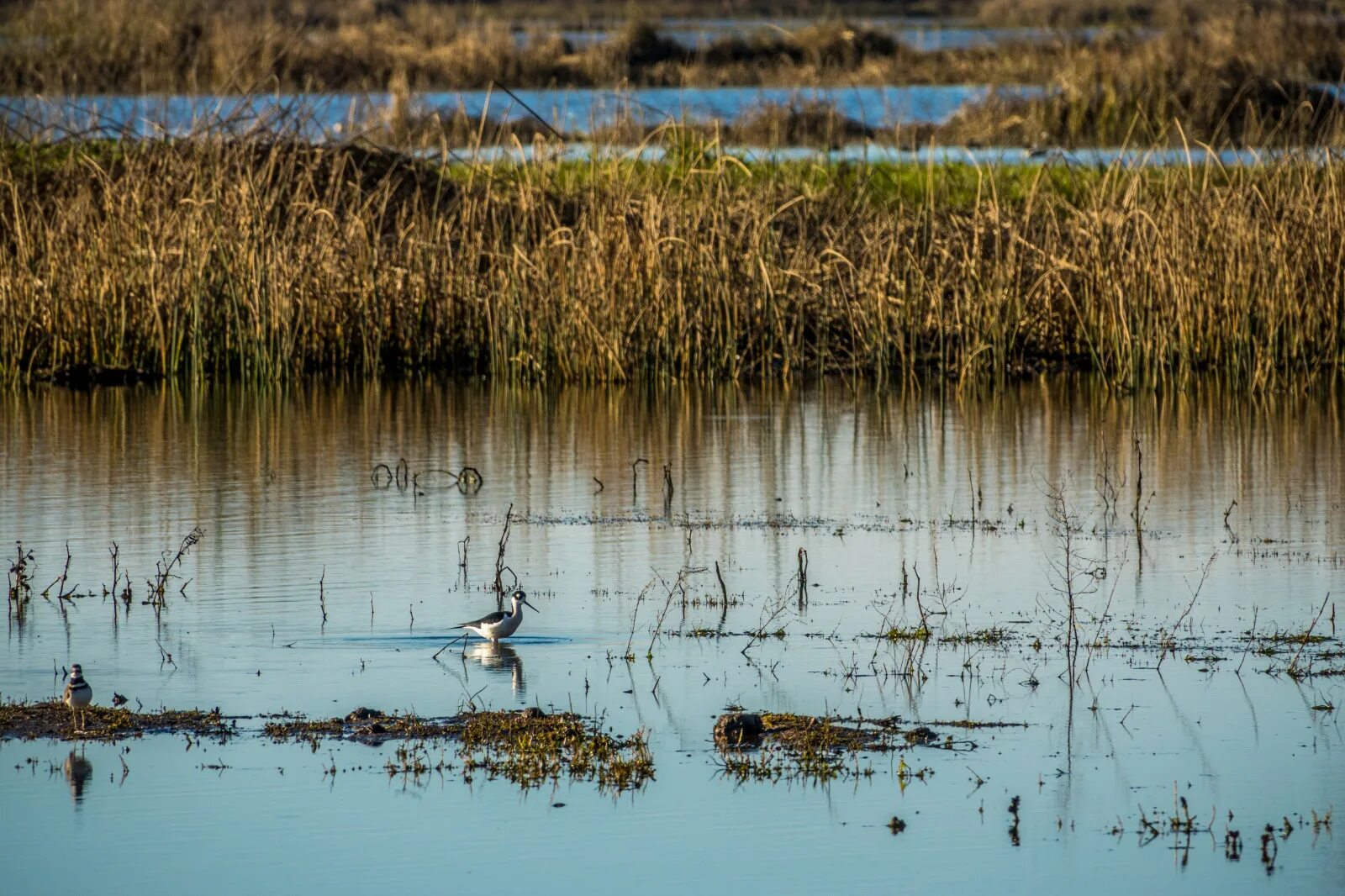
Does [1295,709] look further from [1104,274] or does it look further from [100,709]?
[1104,274]

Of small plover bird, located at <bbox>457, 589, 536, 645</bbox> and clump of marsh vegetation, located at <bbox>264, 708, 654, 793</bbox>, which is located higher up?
small plover bird, located at <bbox>457, 589, 536, 645</bbox>

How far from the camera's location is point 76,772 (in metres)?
5.72

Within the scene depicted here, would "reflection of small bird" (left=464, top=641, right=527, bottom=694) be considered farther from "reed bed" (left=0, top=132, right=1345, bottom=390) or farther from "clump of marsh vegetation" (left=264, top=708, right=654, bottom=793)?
"reed bed" (left=0, top=132, right=1345, bottom=390)

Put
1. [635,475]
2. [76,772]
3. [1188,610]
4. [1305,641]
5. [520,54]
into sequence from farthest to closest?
[520,54] < [635,475] < [1188,610] < [1305,641] < [76,772]

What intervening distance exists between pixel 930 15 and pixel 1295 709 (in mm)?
64901

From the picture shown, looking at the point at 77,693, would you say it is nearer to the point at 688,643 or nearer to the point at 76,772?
the point at 76,772

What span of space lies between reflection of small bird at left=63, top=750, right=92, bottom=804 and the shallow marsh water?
13 mm

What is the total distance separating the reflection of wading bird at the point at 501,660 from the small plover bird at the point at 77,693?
130cm

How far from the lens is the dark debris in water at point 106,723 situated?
604 centimetres

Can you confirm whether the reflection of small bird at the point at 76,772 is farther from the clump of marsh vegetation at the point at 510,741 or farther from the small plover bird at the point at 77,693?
the clump of marsh vegetation at the point at 510,741

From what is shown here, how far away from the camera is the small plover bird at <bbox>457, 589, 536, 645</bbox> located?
7.12m

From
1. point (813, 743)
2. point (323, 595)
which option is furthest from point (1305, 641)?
point (323, 595)

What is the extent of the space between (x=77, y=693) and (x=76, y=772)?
36 cm

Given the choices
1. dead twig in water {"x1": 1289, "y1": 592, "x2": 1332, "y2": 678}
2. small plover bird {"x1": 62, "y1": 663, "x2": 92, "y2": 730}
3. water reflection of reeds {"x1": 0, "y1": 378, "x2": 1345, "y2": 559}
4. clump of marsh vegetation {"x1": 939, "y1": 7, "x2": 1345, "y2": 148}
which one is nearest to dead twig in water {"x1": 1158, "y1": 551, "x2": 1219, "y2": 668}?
dead twig in water {"x1": 1289, "y1": 592, "x2": 1332, "y2": 678}
